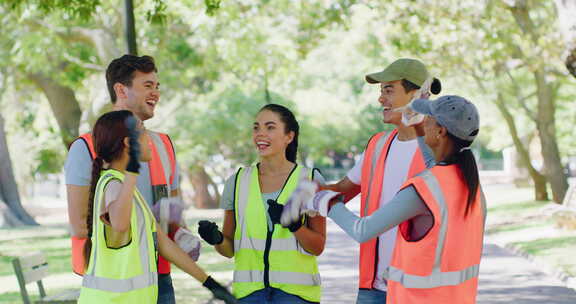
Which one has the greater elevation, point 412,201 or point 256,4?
point 256,4

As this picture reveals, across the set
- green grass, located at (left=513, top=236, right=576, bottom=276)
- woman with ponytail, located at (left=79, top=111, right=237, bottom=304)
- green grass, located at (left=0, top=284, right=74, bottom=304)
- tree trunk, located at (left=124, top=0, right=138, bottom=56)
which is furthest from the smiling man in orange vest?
green grass, located at (left=513, top=236, right=576, bottom=276)

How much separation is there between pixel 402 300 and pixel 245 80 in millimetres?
30720

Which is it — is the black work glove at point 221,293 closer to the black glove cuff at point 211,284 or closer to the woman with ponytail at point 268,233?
the black glove cuff at point 211,284

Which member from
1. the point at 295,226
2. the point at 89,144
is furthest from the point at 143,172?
the point at 295,226

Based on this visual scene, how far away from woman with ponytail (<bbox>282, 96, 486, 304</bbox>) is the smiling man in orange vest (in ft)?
2.53

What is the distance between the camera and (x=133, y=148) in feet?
13.1

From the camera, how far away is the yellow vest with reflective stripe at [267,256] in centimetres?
471

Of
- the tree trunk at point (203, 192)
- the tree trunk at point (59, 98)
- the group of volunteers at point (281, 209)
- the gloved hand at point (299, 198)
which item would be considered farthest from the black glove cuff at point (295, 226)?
the tree trunk at point (203, 192)

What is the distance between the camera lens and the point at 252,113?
3466cm

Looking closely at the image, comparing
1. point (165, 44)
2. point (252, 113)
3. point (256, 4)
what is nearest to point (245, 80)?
point (252, 113)

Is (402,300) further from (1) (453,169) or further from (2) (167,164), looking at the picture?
(2) (167,164)

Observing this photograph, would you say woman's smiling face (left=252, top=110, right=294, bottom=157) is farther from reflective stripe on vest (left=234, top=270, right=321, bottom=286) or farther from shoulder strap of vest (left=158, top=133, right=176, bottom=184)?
reflective stripe on vest (left=234, top=270, right=321, bottom=286)

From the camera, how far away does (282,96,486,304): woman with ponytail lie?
3.86m

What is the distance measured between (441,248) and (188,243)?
1.26 m
